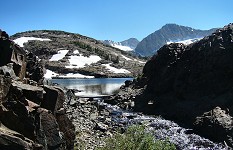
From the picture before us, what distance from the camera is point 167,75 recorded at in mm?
78312

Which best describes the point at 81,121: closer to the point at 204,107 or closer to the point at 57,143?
the point at 204,107

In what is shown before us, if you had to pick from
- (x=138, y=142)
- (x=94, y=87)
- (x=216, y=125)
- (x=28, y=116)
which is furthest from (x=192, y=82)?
(x=94, y=87)

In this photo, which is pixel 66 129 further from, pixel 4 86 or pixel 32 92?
pixel 4 86

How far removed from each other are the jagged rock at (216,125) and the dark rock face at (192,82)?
3.77 ft

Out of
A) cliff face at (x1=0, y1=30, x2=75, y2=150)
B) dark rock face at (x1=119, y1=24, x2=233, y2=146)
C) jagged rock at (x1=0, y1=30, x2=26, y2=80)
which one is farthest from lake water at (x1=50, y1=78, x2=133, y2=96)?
cliff face at (x1=0, y1=30, x2=75, y2=150)

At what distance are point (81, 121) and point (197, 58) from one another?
1274 inches

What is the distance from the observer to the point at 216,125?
1900 inches

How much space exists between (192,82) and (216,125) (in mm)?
21176

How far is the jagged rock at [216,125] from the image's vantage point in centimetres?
4578

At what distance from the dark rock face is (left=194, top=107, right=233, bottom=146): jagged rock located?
1148 mm

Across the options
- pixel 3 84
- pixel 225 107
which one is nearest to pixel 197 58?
pixel 225 107

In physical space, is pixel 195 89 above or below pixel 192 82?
below

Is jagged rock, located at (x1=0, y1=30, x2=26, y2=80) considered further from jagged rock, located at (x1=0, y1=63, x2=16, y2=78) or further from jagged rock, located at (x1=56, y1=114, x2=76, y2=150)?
jagged rock, located at (x1=56, y1=114, x2=76, y2=150)

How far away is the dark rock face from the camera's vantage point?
59.7 metres
